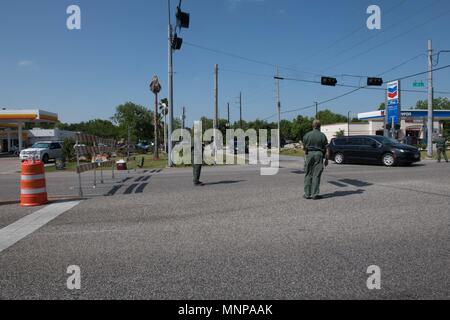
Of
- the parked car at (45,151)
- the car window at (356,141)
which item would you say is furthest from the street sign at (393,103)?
the parked car at (45,151)

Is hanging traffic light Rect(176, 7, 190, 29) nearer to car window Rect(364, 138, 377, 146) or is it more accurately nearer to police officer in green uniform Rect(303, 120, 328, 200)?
police officer in green uniform Rect(303, 120, 328, 200)

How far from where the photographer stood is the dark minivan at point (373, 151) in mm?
17203

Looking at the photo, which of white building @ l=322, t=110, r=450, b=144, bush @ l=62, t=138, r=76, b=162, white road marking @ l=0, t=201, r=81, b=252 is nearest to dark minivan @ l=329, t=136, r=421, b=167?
white road marking @ l=0, t=201, r=81, b=252

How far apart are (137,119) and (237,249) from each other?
77988 mm

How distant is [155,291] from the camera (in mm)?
3307

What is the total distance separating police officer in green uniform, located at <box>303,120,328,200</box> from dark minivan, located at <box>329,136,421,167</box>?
429 inches

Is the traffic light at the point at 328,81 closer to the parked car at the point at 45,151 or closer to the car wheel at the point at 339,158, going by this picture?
the car wheel at the point at 339,158

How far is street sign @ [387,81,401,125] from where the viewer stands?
30719 millimetres

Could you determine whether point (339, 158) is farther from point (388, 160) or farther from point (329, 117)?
point (329, 117)

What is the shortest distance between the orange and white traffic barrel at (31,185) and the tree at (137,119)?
6996 cm

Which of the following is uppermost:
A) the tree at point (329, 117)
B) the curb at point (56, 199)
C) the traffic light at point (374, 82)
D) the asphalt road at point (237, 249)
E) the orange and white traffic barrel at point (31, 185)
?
the tree at point (329, 117)

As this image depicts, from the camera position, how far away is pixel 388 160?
57.5ft

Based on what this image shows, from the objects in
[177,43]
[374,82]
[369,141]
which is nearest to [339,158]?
[369,141]

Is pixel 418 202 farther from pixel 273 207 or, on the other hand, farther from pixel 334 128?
pixel 334 128
